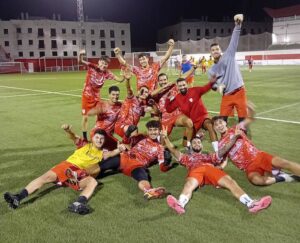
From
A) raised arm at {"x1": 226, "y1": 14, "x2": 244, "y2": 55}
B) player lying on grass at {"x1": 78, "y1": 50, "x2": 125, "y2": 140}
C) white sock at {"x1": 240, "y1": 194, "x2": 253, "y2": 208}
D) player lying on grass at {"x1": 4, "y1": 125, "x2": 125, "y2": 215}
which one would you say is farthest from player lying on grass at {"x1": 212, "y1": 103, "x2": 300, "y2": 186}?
player lying on grass at {"x1": 78, "y1": 50, "x2": 125, "y2": 140}

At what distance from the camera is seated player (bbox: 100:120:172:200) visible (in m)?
6.06

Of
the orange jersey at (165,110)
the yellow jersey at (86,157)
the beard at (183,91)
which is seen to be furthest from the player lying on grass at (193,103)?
the yellow jersey at (86,157)

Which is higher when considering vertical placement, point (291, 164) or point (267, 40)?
point (267, 40)

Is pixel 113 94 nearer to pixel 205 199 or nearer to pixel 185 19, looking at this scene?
pixel 205 199

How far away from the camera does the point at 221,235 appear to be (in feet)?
13.5

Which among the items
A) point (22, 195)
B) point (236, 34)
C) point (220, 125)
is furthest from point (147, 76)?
point (22, 195)

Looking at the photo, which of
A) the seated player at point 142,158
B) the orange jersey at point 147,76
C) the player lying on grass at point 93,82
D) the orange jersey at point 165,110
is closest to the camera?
the seated player at point 142,158

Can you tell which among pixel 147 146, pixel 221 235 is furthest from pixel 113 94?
pixel 221 235

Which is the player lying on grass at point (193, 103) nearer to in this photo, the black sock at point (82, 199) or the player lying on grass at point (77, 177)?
the player lying on grass at point (77, 177)

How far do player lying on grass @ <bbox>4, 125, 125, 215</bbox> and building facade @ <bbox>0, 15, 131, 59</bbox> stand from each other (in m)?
75.1

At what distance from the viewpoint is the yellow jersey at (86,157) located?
582 centimetres

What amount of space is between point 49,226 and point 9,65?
5619 cm

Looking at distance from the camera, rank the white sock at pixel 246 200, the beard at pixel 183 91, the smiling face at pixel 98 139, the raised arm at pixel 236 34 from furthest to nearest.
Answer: the beard at pixel 183 91 < the raised arm at pixel 236 34 < the smiling face at pixel 98 139 < the white sock at pixel 246 200

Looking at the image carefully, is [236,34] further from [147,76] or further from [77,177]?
[77,177]
